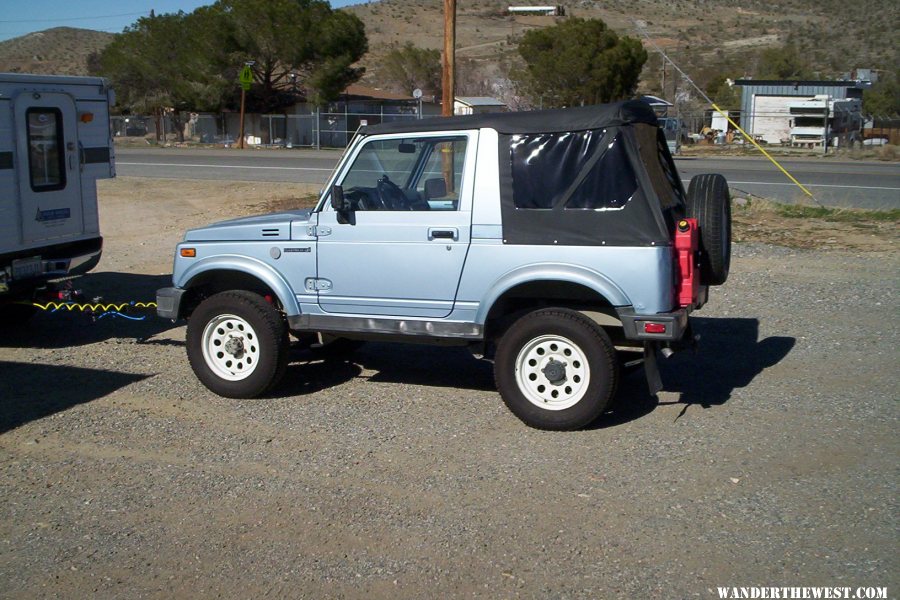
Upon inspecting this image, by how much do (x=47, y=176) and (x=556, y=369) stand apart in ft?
19.7

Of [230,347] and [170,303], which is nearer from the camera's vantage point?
[230,347]

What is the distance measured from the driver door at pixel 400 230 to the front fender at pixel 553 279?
291 mm

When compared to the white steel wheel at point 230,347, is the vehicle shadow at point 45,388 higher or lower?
lower

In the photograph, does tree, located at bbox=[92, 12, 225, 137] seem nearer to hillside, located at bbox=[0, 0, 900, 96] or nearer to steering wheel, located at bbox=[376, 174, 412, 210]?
hillside, located at bbox=[0, 0, 900, 96]

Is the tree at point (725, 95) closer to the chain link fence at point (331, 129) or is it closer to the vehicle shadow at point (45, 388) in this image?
the chain link fence at point (331, 129)

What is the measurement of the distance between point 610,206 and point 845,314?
501 cm

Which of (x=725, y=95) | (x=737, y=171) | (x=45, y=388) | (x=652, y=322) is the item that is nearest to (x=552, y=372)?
(x=652, y=322)

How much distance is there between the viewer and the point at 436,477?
20.0 feet

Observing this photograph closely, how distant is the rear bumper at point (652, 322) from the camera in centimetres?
648

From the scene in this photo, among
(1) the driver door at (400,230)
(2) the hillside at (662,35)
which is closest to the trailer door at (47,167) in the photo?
(1) the driver door at (400,230)

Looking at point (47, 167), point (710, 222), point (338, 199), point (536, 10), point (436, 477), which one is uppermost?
point (536, 10)

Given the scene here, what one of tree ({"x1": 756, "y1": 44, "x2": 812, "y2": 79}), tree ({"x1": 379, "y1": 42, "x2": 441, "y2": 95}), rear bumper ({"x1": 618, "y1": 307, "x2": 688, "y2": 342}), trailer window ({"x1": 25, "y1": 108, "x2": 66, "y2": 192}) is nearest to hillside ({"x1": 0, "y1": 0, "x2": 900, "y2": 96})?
tree ({"x1": 379, "y1": 42, "x2": 441, "y2": 95})

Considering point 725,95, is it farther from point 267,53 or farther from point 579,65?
point 267,53

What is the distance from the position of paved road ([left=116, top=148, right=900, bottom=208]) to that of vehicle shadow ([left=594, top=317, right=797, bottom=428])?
12090mm
